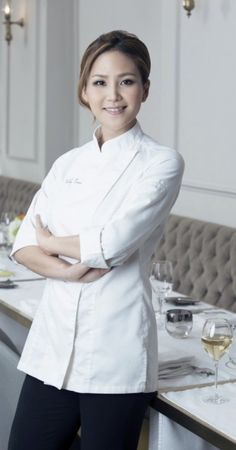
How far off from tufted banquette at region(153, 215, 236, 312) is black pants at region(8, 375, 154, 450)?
206 cm

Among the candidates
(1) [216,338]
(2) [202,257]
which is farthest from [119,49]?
(2) [202,257]

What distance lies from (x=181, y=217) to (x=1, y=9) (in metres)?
3.56

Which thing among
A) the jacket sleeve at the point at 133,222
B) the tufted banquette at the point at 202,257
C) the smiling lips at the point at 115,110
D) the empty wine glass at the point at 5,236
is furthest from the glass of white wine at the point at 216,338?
the empty wine glass at the point at 5,236

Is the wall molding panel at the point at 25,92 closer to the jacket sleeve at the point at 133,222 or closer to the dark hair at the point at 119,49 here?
the dark hair at the point at 119,49

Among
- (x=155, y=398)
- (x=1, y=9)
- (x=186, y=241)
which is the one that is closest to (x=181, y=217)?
(x=186, y=241)

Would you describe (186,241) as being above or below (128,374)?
below

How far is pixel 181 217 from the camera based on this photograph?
446cm

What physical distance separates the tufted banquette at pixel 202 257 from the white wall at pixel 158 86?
0.22 meters

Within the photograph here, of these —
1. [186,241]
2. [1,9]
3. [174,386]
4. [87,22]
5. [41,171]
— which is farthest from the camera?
[1,9]

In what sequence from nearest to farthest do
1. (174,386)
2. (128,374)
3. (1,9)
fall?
1. (128,374)
2. (174,386)
3. (1,9)

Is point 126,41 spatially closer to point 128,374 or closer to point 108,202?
point 108,202

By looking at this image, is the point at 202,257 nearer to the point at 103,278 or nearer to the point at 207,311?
the point at 207,311

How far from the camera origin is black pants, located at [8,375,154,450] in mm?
1799

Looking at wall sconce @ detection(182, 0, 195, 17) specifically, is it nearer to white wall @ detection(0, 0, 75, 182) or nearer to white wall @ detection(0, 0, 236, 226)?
white wall @ detection(0, 0, 236, 226)
